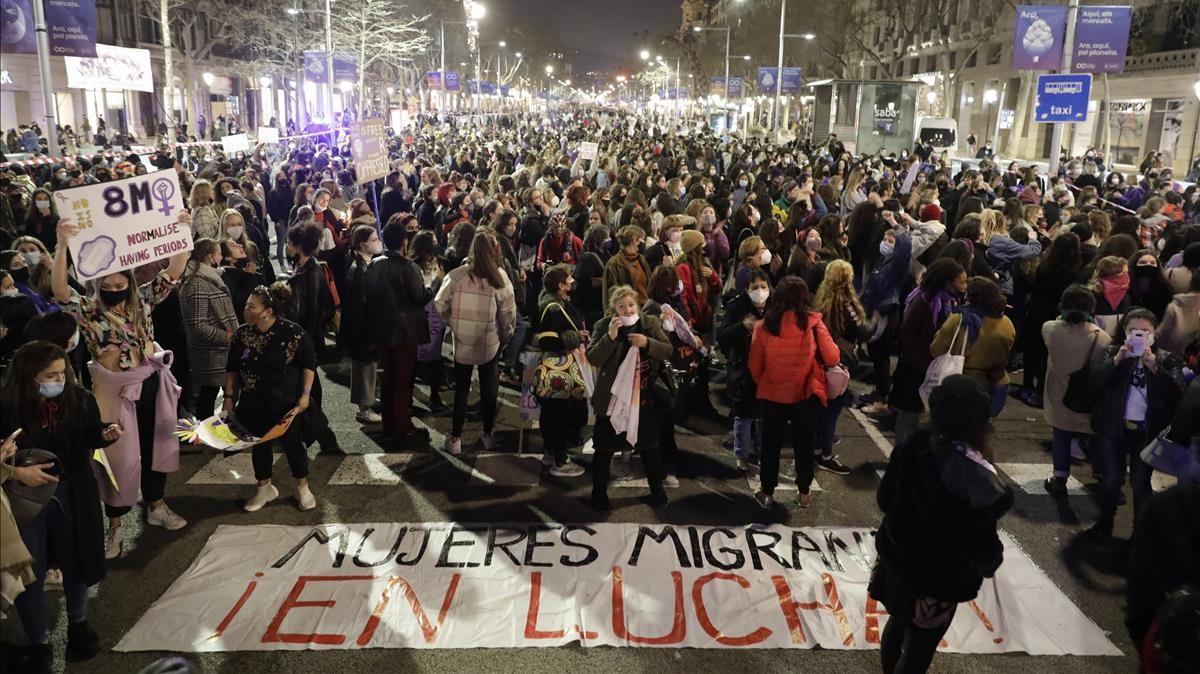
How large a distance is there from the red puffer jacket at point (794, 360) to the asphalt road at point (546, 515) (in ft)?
3.17

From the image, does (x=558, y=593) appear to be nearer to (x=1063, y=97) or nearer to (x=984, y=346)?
(x=984, y=346)

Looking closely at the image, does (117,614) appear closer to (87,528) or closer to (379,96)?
(87,528)

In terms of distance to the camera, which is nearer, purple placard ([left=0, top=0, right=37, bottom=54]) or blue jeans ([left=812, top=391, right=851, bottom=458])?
blue jeans ([left=812, top=391, right=851, bottom=458])

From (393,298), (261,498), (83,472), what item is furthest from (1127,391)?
(83,472)

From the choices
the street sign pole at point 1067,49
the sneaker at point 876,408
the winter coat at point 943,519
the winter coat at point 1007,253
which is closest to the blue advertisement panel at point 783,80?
the street sign pole at point 1067,49

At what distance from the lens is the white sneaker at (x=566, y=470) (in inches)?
285

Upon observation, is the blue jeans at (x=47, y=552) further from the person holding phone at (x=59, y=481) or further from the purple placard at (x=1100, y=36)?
the purple placard at (x=1100, y=36)

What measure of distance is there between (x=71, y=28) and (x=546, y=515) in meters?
17.3

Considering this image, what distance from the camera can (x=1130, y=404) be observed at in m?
6.06

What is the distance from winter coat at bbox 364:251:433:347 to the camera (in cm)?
742

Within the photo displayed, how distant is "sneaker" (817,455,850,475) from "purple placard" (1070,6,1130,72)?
1529cm

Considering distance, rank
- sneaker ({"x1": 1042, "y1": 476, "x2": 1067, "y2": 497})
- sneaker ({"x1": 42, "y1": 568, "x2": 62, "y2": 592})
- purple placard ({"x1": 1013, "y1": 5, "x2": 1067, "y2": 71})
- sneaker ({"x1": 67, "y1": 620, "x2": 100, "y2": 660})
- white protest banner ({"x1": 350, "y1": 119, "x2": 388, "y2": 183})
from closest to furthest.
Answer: sneaker ({"x1": 67, "y1": 620, "x2": 100, "y2": 660}) < sneaker ({"x1": 42, "y1": 568, "x2": 62, "y2": 592}) < sneaker ({"x1": 1042, "y1": 476, "x2": 1067, "y2": 497}) < white protest banner ({"x1": 350, "y1": 119, "x2": 388, "y2": 183}) < purple placard ({"x1": 1013, "y1": 5, "x2": 1067, "y2": 71})

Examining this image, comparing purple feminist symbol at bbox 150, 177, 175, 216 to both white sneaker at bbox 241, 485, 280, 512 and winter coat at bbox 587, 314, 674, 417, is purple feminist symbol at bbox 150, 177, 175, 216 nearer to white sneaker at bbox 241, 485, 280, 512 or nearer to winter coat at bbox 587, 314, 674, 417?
white sneaker at bbox 241, 485, 280, 512

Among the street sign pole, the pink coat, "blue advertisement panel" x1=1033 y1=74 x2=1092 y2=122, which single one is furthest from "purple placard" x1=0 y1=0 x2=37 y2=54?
the street sign pole
